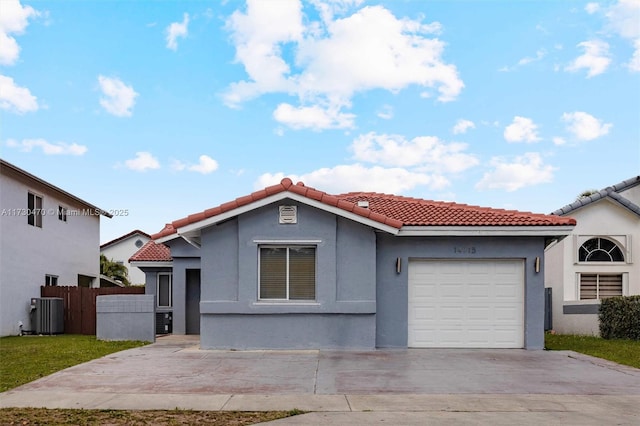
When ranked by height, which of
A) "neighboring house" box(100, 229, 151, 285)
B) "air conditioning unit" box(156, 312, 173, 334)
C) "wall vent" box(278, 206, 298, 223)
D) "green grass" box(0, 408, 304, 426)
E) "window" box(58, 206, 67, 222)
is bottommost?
"air conditioning unit" box(156, 312, 173, 334)

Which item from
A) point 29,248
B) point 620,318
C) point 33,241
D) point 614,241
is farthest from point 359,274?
point 33,241

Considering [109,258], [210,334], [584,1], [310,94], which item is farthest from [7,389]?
[109,258]

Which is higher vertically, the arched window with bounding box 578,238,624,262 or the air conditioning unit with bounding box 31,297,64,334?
the arched window with bounding box 578,238,624,262

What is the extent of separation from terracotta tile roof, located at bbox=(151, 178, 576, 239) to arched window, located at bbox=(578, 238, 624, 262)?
807 centimetres

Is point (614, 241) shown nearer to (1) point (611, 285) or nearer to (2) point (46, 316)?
(1) point (611, 285)

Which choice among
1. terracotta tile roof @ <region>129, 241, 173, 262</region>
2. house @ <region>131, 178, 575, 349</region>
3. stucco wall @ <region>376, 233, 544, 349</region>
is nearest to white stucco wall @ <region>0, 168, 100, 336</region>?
terracotta tile roof @ <region>129, 241, 173, 262</region>

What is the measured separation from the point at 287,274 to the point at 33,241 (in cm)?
1190

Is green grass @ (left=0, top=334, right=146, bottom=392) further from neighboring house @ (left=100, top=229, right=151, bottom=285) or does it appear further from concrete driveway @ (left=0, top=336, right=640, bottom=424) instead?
neighboring house @ (left=100, top=229, right=151, bottom=285)

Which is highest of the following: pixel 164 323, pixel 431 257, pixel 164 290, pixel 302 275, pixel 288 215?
pixel 288 215

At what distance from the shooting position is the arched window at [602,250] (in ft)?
68.2

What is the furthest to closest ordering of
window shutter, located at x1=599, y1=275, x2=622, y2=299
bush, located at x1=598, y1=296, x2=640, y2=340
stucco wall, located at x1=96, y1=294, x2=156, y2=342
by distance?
window shutter, located at x1=599, y1=275, x2=622, y2=299, bush, located at x1=598, y1=296, x2=640, y2=340, stucco wall, located at x1=96, y1=294, x2=156, y2=342

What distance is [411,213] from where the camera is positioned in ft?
47.0

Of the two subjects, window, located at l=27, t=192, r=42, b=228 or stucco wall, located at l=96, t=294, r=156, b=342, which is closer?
stucco wall, located at l=96, t=294, r=156, b=342

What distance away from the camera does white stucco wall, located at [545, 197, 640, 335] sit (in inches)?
801
